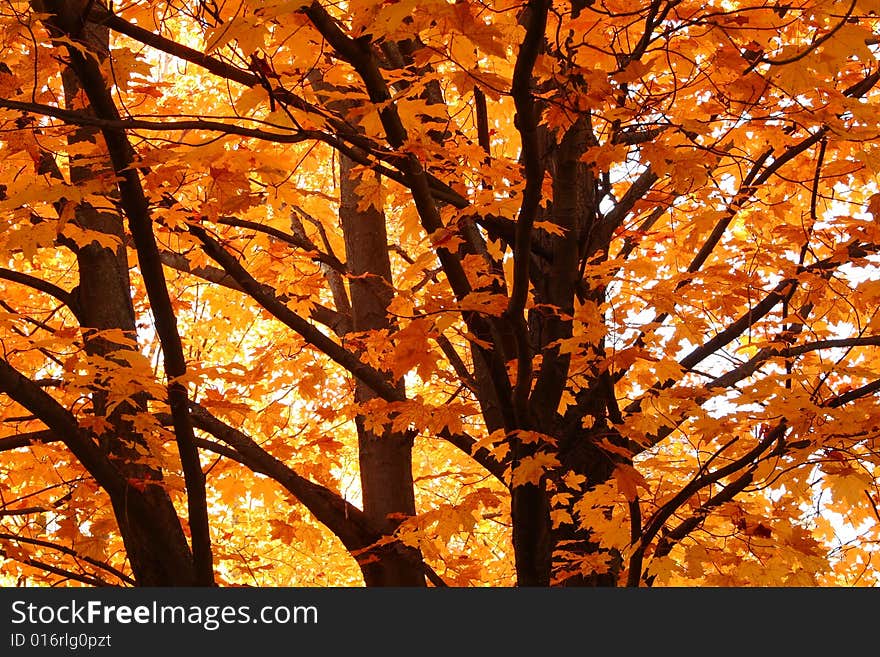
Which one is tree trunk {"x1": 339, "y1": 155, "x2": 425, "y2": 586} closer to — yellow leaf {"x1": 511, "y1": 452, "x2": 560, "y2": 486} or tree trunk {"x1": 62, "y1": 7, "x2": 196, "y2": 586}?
tree trunk {"x1": 62, "y1": 7, "x2": 196, "y2": 586}

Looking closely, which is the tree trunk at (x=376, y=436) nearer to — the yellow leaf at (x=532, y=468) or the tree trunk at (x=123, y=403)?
the tree trunk at (x=123, y=403)

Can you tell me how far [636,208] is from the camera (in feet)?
13.7

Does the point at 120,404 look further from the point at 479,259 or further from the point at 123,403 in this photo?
the point at 479,259

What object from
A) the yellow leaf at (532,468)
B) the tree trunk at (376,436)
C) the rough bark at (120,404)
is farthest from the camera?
the tree trunk at (376,436)

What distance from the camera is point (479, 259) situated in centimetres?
376

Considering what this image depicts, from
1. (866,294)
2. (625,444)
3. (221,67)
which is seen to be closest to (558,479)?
(625,444)

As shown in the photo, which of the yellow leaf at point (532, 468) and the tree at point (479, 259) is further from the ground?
the tree at point (479, 259)

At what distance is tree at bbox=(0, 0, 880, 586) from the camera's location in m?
2.95

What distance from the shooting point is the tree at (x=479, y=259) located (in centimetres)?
295

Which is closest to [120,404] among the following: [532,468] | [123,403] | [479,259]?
[123,403]

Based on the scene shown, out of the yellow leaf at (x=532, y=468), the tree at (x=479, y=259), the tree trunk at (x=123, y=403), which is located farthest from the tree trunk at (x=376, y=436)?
the yellow leaf at (x=532, y=468)

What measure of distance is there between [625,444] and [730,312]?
0.84m

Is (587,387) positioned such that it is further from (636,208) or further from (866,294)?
(866,294)

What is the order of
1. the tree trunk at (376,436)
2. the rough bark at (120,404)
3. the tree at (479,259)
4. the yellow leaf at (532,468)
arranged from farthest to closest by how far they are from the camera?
the tree trunk at (376,436) → the rough bark at (120,404) → the yellow leaf at (532,468) → the tree at (479,259)
